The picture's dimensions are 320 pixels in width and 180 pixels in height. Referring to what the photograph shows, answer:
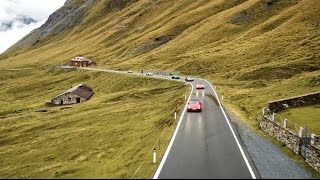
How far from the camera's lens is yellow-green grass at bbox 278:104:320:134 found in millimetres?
41359

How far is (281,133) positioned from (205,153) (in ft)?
30.8

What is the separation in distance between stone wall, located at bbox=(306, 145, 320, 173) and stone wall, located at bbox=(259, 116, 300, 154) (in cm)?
190

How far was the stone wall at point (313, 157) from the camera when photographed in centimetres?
3002

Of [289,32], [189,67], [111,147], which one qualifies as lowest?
[111,147]

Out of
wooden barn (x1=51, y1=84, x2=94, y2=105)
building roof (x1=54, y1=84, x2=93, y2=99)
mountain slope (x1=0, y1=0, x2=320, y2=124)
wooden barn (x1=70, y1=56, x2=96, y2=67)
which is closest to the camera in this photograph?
mountain slope (x1=0, y1=0, x2=320, y2=124)

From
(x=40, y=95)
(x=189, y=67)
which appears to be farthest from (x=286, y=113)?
(x=40, y=95)

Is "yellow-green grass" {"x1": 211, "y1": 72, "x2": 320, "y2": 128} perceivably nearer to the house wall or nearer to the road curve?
the road curve

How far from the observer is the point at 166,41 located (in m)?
186

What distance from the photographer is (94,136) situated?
5906cm

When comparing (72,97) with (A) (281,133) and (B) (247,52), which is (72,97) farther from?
(A) (281,133)

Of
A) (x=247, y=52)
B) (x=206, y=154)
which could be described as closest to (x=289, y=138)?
(x=206, y=154)

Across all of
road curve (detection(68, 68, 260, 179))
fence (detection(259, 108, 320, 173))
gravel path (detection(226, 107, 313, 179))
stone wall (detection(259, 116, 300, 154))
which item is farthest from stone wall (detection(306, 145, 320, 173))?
road curve (detection(68, 68, 260, 179))

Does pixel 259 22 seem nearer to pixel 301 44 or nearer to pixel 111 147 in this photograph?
pixel 301 44

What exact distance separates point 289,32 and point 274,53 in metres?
19.2
